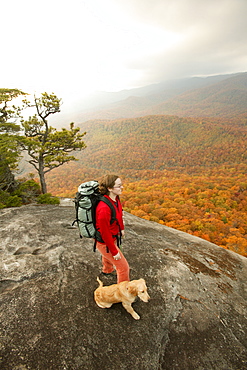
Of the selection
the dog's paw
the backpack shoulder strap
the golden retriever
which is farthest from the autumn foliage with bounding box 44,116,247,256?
the backpack shoulder strap

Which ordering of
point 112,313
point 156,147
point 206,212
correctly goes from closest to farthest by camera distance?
point 112,313 < point 206,212 < point 156,147

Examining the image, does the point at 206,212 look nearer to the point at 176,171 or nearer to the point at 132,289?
the point at 132,289

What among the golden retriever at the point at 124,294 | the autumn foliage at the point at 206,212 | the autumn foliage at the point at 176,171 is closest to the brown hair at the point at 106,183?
the golden retriever at the point at 124,294

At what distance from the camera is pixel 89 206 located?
293 cm

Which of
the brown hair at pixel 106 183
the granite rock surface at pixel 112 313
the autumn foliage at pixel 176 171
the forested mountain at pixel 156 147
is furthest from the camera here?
the forested mountain at pixel 156 147

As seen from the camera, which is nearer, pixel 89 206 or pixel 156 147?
pixel 89 206

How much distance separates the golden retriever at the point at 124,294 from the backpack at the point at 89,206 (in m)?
0.86

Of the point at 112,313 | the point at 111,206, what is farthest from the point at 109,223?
the point at 112,313

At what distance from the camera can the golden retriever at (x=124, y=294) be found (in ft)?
8.98

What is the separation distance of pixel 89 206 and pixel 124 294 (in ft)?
5.16

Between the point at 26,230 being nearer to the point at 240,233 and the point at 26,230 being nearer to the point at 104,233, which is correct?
the point at 104,233

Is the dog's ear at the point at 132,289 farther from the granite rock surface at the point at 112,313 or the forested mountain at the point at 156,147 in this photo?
the forested mountain at the point at 156,147

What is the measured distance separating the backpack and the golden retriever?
858 mm

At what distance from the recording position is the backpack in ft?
9.56
